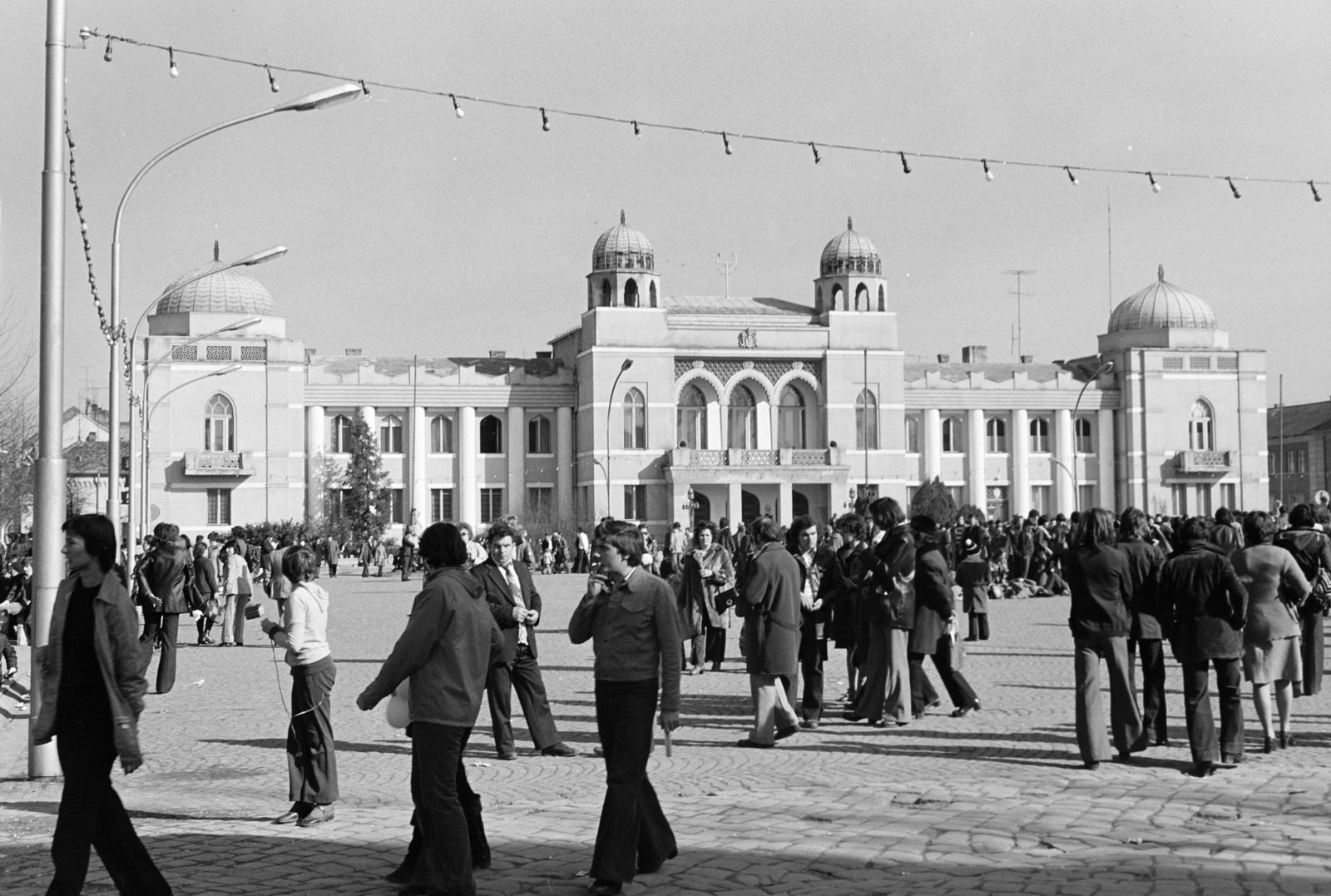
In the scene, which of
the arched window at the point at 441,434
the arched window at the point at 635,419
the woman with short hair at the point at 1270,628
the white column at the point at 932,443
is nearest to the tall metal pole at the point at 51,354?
the woman with short hair at the point at 1270,628

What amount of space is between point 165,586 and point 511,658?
269 inches

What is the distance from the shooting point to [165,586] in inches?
684

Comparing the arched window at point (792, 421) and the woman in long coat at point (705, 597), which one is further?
the arched window at point (792, 421)

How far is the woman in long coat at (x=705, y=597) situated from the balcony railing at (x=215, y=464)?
176 ft

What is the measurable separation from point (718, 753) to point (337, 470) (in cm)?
6157

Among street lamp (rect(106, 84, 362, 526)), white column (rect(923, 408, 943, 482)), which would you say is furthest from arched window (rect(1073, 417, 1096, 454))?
street lamp (rect(106, 84, 362, 526))

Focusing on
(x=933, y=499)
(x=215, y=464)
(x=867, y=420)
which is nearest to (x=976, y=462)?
(x=867, y=420)

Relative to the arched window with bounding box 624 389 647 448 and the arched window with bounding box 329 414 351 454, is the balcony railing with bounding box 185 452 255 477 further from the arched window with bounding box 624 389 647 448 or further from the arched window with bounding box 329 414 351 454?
the arched window with bounding box 624 389 647 448

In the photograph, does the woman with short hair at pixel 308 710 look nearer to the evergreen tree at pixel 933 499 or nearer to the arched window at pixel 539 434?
the evergreen tree at pixel 933 499

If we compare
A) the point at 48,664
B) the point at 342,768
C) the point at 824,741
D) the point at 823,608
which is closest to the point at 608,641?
the point at 48,664

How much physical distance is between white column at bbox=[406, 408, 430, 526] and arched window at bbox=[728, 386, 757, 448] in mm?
13211

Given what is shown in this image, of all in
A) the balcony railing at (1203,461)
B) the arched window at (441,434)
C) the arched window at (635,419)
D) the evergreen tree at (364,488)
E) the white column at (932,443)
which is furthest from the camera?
the balcony railing at (1203,461)

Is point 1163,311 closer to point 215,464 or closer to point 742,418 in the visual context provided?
point 742,418

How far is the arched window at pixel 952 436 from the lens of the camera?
7944cm
